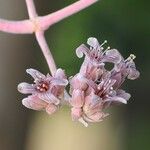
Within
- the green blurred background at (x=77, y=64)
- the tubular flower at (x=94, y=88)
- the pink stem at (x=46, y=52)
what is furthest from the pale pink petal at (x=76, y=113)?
the green blurred background at (x=77, y=64)

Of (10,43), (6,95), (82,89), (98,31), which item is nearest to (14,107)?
(6,95)

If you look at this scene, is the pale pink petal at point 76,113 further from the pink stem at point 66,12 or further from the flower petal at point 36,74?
the pink stem at point 66,12

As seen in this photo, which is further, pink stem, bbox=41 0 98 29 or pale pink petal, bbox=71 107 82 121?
pink stem, bbox=41 0 98 29

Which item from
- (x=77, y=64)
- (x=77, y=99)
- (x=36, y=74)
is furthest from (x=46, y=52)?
(x=77, y=64)

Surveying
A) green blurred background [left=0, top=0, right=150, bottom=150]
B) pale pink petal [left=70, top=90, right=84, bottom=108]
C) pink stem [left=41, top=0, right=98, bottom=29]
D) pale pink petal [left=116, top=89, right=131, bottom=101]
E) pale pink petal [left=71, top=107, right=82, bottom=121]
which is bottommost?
pale pink petal [left=71, top=107, right=82, bottom=121]

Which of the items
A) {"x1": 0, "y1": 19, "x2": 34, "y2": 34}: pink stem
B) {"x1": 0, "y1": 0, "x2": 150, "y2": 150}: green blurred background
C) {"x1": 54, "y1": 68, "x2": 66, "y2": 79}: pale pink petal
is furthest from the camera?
{"x1": 0, "y1": 0, "x2": 150, "y2": 150}: green blurred background

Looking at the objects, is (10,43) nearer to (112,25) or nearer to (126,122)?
(112,25)

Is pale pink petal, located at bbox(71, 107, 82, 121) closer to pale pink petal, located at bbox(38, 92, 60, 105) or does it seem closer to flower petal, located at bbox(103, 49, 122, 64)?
pale pink petal, located at bbox(38, 92, 60, 105)

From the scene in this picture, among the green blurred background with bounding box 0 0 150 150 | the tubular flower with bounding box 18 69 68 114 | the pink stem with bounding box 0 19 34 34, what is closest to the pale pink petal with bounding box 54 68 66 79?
the tubular flower with bounding box 18 69 68 114
